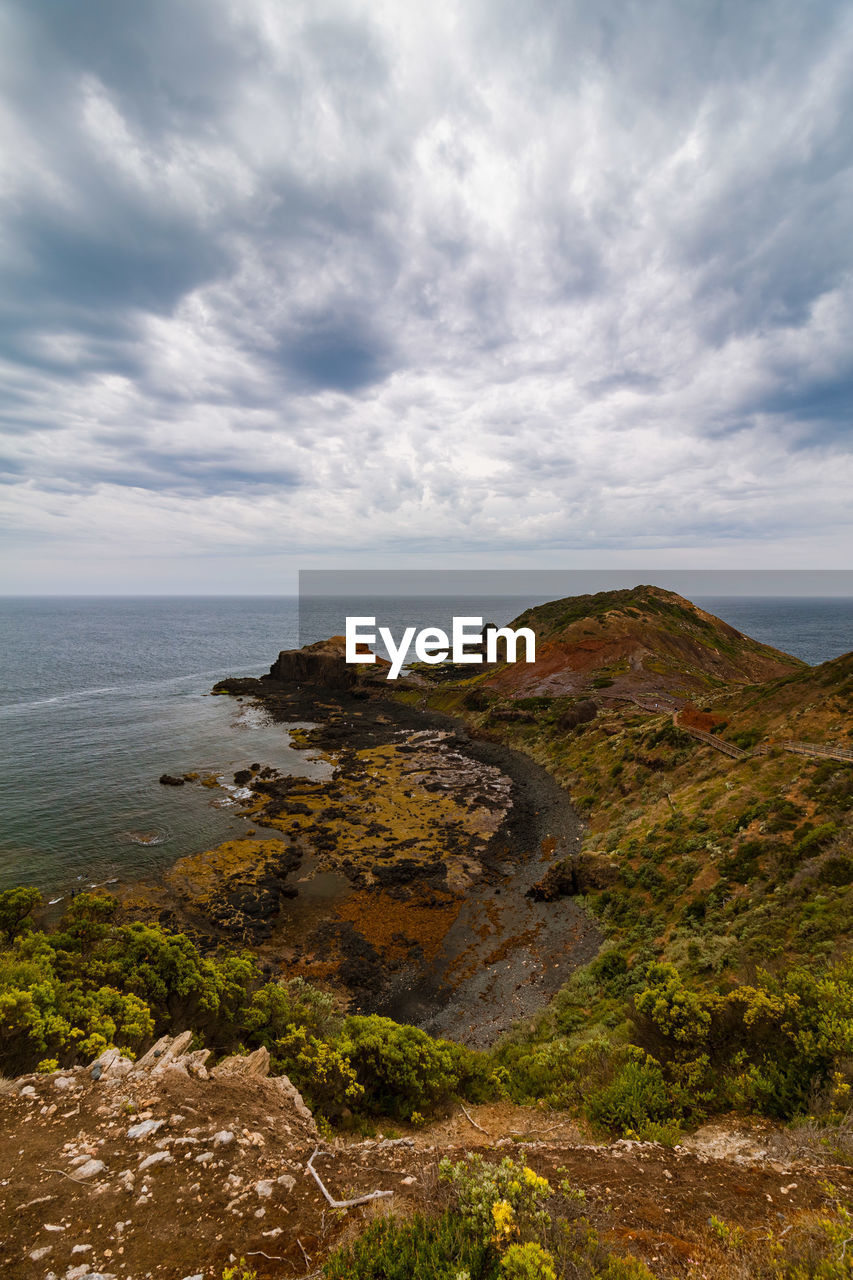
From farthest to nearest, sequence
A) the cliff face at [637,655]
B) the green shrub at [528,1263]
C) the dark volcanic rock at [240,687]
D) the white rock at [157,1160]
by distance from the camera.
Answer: the dark volcanic rock at [240,687]
the cliff face at [637,655]
the white rock at [157,1160]
the green shrub at [528,1263]

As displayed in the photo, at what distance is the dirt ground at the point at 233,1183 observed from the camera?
16.7ft

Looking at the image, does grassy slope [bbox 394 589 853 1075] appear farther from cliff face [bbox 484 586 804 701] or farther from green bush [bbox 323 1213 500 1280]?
A: cliff face [bbox 484 586 804 701]

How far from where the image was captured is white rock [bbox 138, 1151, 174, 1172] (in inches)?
247

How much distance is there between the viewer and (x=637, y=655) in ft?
220

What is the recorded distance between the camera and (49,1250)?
4.96m

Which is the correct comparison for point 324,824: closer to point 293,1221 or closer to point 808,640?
point 293,1221

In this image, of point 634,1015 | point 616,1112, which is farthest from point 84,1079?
point 634,1015

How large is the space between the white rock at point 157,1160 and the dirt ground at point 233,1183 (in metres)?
0.01

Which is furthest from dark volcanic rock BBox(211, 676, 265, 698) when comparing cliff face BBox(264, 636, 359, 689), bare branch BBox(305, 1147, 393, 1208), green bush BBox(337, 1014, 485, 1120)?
bare branch BBox(305, 1147, 393, 1208)

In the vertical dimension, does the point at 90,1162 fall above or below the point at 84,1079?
above

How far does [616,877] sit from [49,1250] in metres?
26.0

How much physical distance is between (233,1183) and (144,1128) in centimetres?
181

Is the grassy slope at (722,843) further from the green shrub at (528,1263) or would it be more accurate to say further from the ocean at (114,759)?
the ocean at (114,759)

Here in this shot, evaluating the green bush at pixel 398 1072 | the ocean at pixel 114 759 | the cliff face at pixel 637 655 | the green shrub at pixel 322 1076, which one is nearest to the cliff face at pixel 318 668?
the ocean at pixel 114 759
